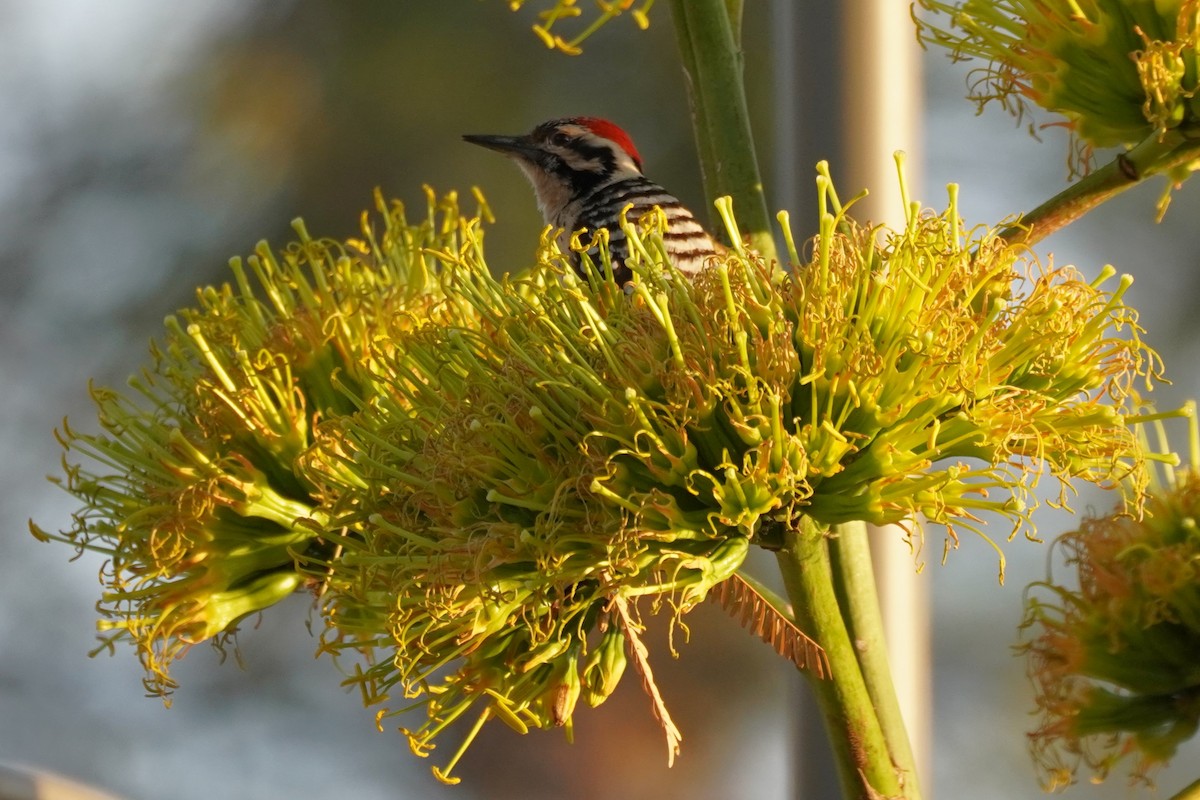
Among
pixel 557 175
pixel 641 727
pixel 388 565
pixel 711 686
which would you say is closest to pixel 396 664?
pixel 388 565

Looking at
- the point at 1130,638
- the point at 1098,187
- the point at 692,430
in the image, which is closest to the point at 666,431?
the point at 692,430

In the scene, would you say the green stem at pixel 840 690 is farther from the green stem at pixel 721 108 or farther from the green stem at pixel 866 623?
the green stem at pixel 721 108

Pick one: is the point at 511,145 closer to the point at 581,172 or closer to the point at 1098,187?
the point at 581,172

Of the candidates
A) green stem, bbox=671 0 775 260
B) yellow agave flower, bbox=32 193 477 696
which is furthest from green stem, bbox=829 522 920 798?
yellow agave flower, bbox=32 193 477 696

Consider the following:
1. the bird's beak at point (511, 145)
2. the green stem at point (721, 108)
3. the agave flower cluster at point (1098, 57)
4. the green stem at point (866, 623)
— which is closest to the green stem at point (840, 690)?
the green stem at point (866, 623)

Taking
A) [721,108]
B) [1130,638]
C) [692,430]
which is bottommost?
[1130,638]

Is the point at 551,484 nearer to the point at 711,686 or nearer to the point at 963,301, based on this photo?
the point at 963,301
